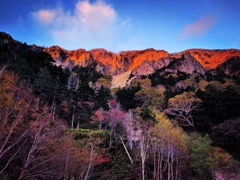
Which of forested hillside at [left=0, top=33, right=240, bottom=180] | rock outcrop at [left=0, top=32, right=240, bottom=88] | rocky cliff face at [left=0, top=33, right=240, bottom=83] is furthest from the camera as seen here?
rocky cliff face at [left=0, top=33, right=240, bottom=83]

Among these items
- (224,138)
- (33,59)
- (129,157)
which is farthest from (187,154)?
(33,59)

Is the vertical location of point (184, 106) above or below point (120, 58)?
below

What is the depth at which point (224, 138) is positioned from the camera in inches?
922

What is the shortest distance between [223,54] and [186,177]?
11382 centimetres

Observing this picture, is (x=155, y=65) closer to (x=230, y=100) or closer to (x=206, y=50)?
(x=230, y=100)

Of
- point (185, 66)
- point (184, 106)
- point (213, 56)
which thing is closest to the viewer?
point (184, 106)

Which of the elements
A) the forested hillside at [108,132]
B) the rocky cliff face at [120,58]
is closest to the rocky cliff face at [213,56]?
the rocky cliff face at [120,58]

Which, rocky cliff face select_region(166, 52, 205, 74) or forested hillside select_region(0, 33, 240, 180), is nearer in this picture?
forested hillside select_region(0, 33, 240, 180)

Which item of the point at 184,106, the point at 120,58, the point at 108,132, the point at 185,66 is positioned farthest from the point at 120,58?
the point at 108,132

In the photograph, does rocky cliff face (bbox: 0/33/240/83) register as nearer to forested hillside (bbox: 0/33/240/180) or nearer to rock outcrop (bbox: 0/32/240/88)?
rock outcrop (bbox: 0/32/240/88)

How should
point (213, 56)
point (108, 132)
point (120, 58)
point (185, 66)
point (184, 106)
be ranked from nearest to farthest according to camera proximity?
point (108, 132)
point (184, 106)
point (185, 66)
point (213, 56)
point (120, 58)

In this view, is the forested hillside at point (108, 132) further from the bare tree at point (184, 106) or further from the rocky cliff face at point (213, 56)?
the rocky cliff face at point (213, 56)

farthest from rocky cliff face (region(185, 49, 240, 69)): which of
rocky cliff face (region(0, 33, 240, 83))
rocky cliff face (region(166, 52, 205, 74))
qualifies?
rocky cliff face (region(166, 52, 205, 74))

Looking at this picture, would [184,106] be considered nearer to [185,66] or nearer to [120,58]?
[185,66]
